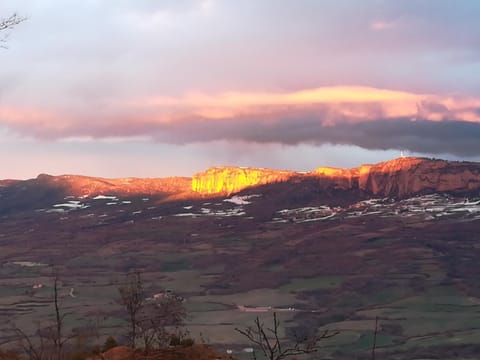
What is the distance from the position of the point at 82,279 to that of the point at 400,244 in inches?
3593

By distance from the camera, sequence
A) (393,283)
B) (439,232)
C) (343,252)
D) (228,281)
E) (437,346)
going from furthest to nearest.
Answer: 1. (439,232)
2. (343,252)
3. (228,281)
4. (393,283)
5. (437,346)

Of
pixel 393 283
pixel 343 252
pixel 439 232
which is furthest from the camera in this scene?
pixel 439 232

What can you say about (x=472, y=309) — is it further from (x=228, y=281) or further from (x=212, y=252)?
(x=212, y=252)

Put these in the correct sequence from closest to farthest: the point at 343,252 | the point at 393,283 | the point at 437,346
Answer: the point at 437,346, the point at 393,283, the point at 343,252

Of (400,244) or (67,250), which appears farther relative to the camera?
(67,250)

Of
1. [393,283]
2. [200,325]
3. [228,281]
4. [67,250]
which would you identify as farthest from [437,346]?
[67,250]

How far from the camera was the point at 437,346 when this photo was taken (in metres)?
85.0

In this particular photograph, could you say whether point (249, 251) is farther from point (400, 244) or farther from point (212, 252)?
point (400, 244)

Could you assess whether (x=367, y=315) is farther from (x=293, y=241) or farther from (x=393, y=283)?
(x=293, y=241)

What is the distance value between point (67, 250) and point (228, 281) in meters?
73.2

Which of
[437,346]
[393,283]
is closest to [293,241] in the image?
[393,283]

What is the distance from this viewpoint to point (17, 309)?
11675cm

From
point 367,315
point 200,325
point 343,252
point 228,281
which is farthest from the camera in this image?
point 343,252

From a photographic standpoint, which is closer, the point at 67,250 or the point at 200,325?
the point at 200,325
